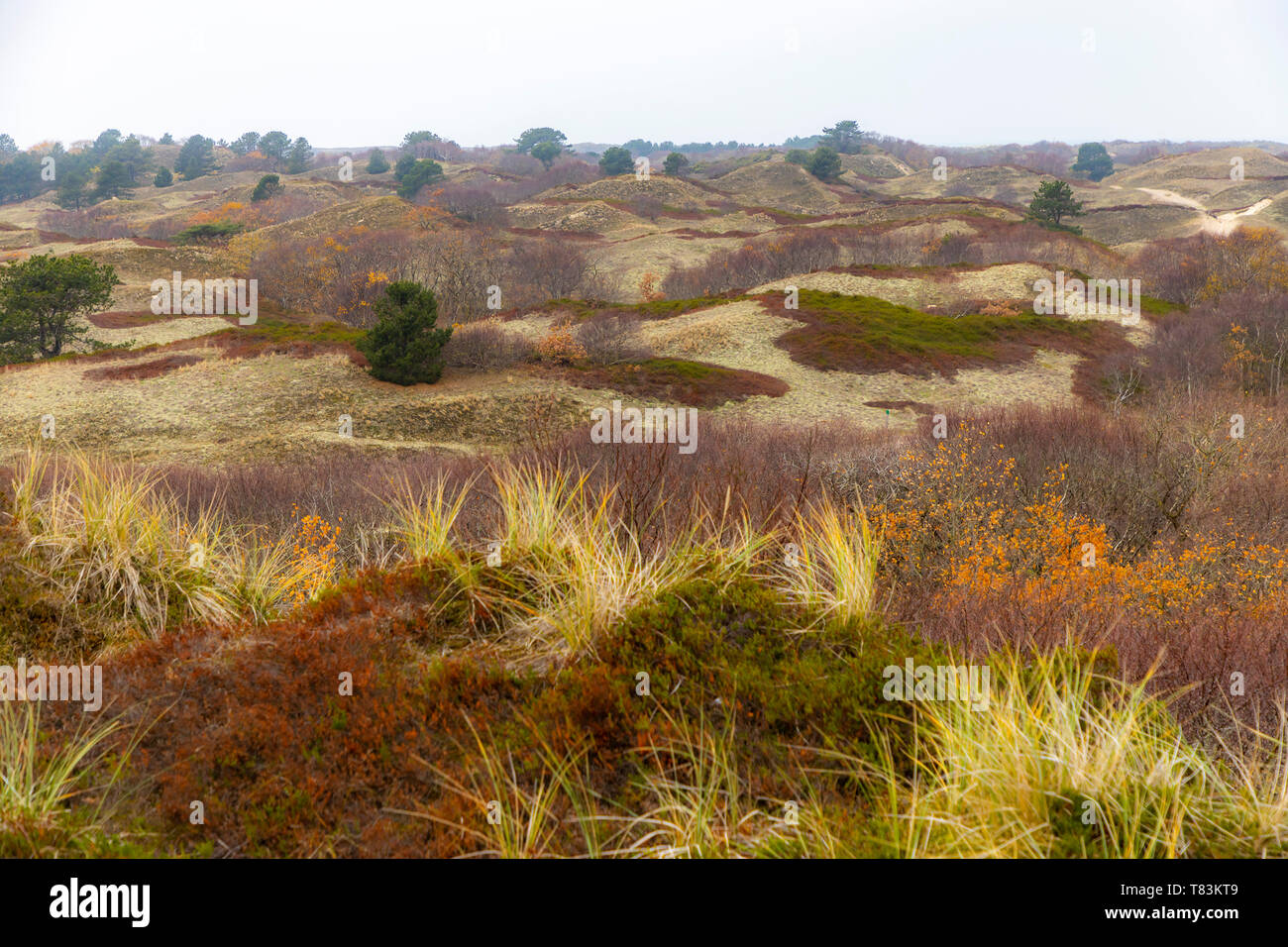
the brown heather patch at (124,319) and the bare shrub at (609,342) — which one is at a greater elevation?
the brown heather patch at (124,319)

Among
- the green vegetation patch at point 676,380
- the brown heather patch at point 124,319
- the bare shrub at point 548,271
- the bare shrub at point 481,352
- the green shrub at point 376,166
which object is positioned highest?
the green shrub at point 376,166

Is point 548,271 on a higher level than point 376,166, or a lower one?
lower

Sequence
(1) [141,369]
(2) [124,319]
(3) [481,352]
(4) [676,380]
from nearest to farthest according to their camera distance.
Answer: (1) [141,369] < (4) [676,380] < (3) [481,352] < (2) [124,319]

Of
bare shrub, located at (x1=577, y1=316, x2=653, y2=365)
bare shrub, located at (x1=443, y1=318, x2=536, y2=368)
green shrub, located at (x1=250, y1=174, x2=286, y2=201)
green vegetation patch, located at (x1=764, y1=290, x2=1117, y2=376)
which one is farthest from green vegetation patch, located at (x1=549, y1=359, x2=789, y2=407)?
green shrub, located at (x1=250, y1=174, x2=286, y2=201)

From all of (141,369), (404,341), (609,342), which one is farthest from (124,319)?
(609,342)

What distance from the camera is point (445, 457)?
1683cm

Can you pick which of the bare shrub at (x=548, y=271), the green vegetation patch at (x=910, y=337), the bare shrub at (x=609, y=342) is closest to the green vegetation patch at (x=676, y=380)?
the bare shrub at (x=609, y=342)

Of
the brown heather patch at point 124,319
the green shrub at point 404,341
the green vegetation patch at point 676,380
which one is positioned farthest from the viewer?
the brown heather patch at point 124,319

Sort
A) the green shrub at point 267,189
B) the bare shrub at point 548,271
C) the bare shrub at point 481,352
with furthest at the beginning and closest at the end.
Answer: the green shrub at point 267,189
the bare shrub at point 548,271
the bare shrub at point 481,352

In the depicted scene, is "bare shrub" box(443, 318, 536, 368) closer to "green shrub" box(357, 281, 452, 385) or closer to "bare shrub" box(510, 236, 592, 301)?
"green shrub" box(357, 281, 452, 385)

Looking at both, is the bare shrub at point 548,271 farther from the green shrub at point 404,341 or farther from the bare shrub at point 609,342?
the green shrub at point 404,341

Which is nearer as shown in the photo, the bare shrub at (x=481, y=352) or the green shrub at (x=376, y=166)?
the bare shrub at (x=481, y=352)

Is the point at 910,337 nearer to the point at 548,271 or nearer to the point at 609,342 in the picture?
the point at 609,342
